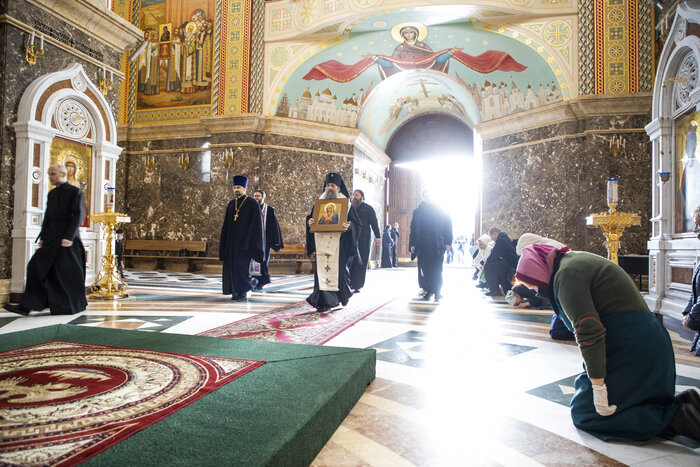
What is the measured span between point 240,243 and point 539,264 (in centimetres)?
535

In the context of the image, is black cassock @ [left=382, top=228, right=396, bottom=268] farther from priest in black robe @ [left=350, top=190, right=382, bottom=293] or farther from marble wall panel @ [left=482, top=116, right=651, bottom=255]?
priest in black robe @ [left=350, top=190, right=382, bottom=293]

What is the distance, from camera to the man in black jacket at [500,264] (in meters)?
7.35

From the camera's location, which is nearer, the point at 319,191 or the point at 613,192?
the point at 613,192

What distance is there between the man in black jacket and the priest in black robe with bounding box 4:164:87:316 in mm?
5877

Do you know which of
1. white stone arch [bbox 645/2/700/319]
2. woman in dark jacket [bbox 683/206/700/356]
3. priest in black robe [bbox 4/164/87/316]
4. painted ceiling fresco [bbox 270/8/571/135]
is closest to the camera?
woman in dark jacket [bbox 683/206/700/356]

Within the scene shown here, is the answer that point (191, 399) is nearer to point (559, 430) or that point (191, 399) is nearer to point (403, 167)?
point (559, 430)

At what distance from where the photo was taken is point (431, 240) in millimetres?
7113

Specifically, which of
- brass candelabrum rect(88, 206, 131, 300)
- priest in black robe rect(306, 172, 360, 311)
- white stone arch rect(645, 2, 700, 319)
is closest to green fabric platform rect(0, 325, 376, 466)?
priest in black robe rect(306, 172, 360, 311)

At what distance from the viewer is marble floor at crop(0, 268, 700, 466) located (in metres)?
1.91

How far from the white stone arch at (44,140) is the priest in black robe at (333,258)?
11.4 ft

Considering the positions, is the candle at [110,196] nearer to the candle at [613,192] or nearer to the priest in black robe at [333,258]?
the priest in black robe at [333,258]

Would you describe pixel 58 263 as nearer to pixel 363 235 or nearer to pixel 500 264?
pixel 363 235

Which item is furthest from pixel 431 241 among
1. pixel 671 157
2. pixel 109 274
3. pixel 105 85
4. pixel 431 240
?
pixel 105 85

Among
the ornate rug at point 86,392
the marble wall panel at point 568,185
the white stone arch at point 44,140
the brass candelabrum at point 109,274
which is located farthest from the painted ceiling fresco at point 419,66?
the ornate rug at point 86,392
